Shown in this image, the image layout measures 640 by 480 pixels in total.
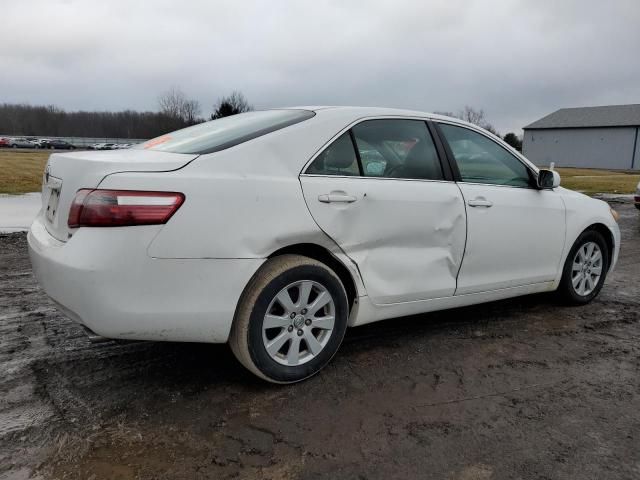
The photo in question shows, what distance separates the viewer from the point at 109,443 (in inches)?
98.7

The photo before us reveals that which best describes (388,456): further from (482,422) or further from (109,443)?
(109,443)

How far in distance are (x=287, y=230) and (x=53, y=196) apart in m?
1.37

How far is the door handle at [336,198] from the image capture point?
3.10 metres

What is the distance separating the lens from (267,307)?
9.59ft

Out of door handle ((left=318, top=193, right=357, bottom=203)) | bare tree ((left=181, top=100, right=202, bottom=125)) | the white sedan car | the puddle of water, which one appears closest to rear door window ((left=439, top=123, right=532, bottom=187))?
the white sedan car

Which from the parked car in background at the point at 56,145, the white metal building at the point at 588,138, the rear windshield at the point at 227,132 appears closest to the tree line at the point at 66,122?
the parked car in background at the point at 56,145

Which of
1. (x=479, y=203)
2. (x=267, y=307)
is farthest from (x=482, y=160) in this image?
(x=267, y=307)

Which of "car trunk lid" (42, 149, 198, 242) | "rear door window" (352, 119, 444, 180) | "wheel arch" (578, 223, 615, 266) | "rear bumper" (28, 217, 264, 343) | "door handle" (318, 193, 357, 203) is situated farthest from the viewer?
"wheel arch" (578, 223, 615, 266)

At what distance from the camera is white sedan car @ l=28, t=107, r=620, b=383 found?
2.63 meters

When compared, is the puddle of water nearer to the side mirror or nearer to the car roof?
the car roof

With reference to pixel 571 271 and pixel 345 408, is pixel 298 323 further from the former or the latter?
pixel 571 271

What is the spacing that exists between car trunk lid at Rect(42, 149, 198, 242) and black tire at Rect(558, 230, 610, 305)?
11.1ft

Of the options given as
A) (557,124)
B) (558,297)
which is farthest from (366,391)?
(557,124)

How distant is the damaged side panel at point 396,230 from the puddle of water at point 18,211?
23.0 feet
